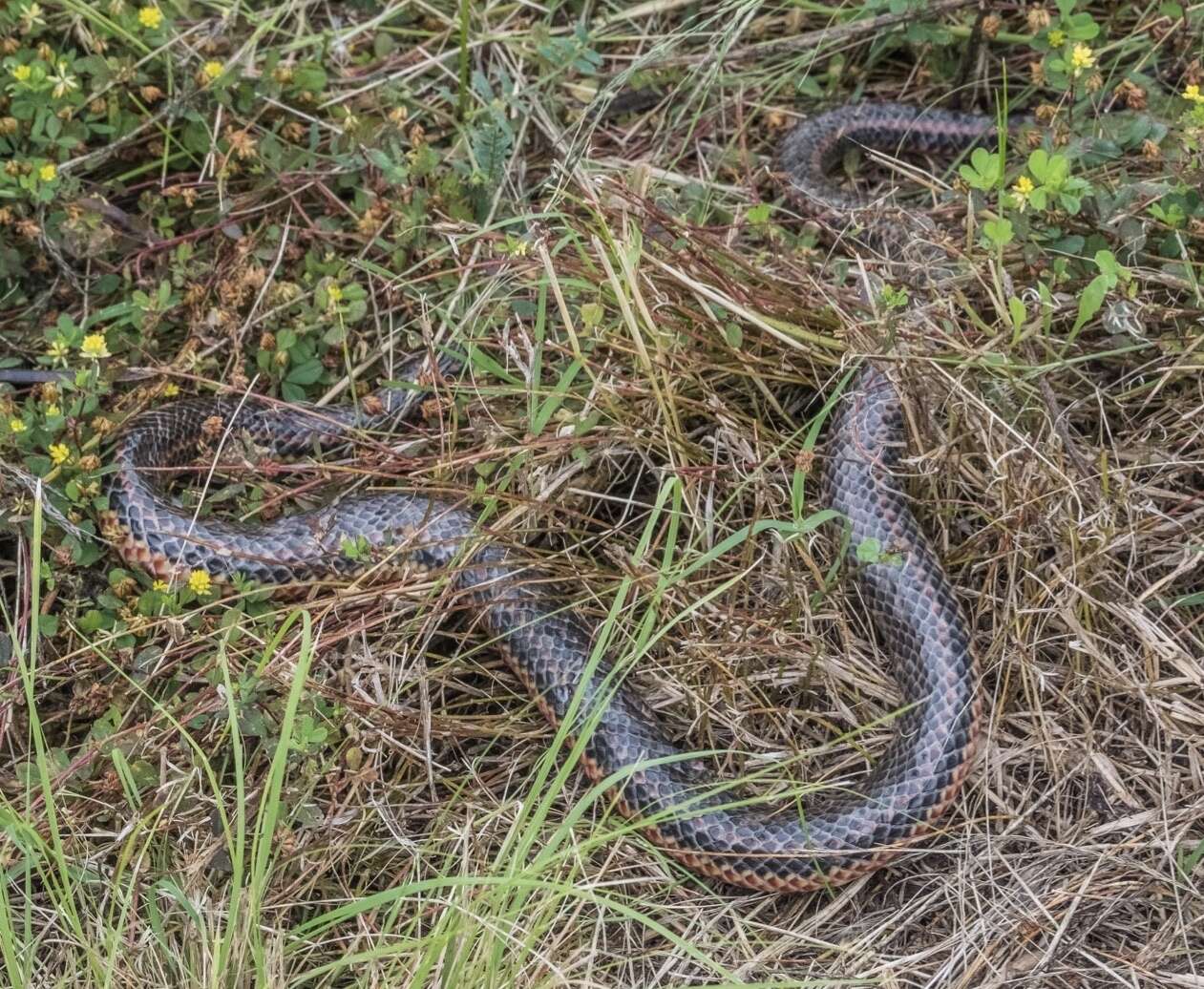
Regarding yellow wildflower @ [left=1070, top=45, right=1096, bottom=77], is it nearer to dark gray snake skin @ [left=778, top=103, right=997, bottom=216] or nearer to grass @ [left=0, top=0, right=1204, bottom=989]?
grass @ [left=0, top=0, right=1204, bottom=989]

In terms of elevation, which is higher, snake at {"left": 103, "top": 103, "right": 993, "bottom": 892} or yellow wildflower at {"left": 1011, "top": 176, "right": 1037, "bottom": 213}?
yellow wildflower at {"left": 1011, "top": 176, "right": 1037, "bottom": 213}

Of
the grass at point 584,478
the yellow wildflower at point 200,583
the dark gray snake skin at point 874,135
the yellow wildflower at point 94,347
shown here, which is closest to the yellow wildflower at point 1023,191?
the grass at point 584,478

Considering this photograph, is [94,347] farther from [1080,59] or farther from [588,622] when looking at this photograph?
[1080,59]

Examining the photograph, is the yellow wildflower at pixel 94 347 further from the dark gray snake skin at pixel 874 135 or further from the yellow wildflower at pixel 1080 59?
the yellow wildflower at pixel 1080 59

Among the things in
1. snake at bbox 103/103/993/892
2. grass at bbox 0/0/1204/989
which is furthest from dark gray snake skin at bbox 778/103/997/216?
snake at bbox 103/103/993/892


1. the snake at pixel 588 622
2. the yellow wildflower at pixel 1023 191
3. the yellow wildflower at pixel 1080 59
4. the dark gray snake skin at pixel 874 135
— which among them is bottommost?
the snake at pixel 588 622

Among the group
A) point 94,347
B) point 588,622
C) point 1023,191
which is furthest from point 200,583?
point 1023,191
